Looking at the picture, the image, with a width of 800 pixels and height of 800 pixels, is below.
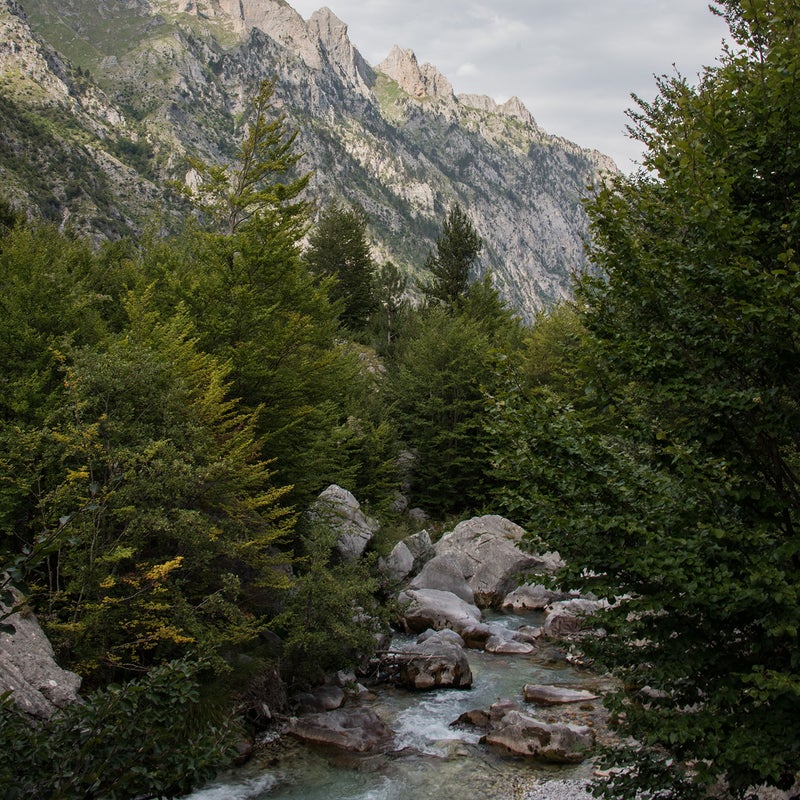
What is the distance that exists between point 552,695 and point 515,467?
938cm

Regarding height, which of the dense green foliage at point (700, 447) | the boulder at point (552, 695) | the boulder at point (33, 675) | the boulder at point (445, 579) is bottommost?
the boulder at point (552, 695)

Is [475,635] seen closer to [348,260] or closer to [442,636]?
[442,636]

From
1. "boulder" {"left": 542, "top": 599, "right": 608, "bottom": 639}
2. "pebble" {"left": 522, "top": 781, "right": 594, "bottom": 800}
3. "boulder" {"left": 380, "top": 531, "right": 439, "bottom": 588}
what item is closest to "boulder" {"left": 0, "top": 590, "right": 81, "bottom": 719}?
"pebble" {"left": 522, "top": 781, "right": 594, "bottom": 800}

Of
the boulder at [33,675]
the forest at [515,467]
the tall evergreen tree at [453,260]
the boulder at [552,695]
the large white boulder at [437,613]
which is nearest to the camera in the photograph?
the forest at [515,467]

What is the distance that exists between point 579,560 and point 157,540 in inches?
311

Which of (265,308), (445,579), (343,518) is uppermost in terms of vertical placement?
(265,308)

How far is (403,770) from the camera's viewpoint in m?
10.0

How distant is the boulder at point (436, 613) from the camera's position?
1766cm

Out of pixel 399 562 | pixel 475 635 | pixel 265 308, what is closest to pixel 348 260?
pixel 399 562

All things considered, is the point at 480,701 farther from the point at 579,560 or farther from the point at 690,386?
the point at 690,386

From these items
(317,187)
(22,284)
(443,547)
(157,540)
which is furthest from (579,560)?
(317,187)

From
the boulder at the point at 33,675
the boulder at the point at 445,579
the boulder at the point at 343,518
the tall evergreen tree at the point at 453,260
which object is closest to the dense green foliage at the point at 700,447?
the boulder at the point at 33,675

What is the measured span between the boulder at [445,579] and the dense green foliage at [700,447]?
15.2 meters

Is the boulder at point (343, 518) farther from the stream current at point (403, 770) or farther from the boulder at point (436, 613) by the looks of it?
the stream current at point (403, 770)
